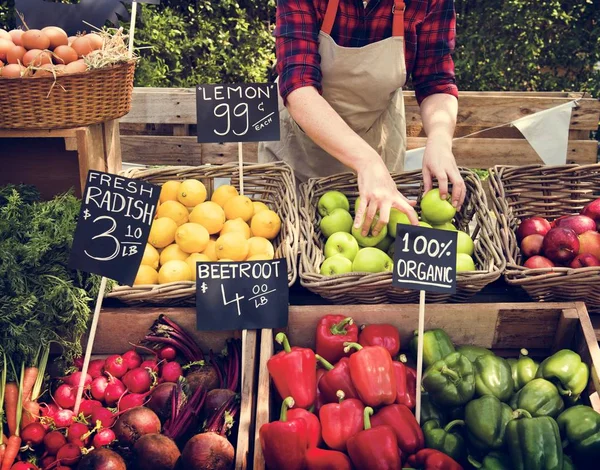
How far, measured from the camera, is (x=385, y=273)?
208 centimetres

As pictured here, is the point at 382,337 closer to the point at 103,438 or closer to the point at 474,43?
the point at 103,438

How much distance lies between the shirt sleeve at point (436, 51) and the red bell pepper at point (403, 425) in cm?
147

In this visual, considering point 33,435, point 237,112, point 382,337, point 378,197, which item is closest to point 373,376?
point 382,337

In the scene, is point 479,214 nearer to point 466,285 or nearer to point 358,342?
point 466,285

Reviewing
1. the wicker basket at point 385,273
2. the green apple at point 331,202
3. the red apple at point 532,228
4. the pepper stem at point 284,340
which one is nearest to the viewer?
the pepper stem at point 284,340

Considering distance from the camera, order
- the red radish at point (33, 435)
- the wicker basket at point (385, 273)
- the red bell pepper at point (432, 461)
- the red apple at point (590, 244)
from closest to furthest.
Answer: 1. the red bell pepper at point (432, 461)
2. the red radish at point (33, 435)
3. the wicker basket at point (385, 273)
4. the red apple at point (590, 244)

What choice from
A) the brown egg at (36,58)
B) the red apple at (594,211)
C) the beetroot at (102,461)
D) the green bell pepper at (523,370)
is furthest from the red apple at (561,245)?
the brown egg at (36,58)

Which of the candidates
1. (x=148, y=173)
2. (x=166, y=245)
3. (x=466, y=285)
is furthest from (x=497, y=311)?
(x=148, y=173)

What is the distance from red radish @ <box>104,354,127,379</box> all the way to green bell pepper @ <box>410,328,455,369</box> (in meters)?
1.01

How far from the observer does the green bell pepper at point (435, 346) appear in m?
2.05

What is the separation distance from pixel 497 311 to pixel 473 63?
5.77 m

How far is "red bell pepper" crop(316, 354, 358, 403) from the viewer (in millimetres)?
1933

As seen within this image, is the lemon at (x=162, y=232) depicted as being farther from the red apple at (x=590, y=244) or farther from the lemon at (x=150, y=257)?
the red apple at (x=590, y=244)

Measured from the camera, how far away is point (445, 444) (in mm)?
1783
